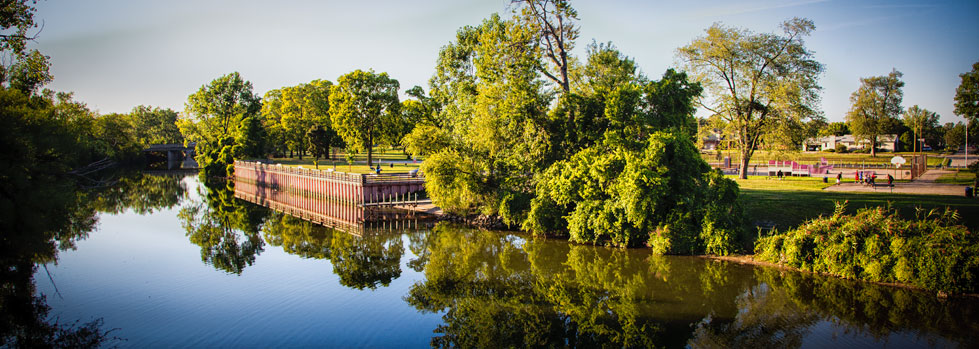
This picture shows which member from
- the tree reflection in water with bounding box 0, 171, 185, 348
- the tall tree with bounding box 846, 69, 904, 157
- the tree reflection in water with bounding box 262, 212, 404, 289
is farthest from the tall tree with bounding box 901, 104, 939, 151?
the tree reflection in water with bounding box 0, 171, 185, 348

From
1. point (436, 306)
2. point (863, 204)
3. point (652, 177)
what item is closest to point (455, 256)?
point (436, 306)

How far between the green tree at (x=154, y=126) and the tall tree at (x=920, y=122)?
137531mm

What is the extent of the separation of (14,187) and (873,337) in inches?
1160

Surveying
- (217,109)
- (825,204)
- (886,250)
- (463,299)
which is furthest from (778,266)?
(217,109)

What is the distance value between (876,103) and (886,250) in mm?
69230

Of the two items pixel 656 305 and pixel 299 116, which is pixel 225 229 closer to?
pixel 656 305

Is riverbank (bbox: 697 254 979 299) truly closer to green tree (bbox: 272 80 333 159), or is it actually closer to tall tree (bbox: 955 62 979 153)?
tall tree (bbox: 955 62 979 153)

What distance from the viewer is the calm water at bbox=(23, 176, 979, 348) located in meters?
14.1

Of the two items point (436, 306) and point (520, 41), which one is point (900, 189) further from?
point (436, 306)

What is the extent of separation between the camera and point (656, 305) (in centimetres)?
1689

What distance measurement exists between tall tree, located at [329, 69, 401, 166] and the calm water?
35235mm

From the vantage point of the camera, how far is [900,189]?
29703 millimetres

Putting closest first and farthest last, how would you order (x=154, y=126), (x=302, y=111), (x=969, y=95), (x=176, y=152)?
(x=969, y=95), (x=302, y=111), (x=176, y=152), (x=154, y=126)

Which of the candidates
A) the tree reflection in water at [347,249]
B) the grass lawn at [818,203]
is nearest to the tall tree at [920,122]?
the grass lawn at [818,203]
